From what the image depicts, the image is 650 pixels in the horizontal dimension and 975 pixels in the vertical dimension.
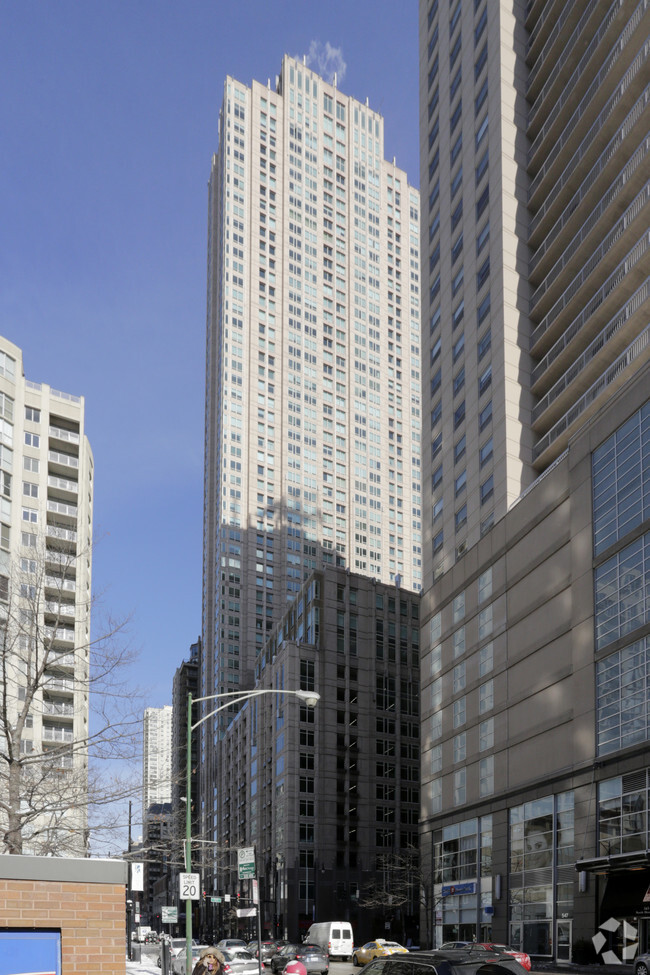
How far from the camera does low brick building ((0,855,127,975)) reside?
384 inches

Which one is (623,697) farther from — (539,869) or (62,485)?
(62,485)

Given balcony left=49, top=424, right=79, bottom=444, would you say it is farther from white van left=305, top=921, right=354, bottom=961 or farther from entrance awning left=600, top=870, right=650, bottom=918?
entrance awning left=600, top=870, right=650, bottom=918

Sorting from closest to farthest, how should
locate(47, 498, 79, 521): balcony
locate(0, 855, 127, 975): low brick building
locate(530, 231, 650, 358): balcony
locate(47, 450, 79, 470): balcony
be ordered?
locate(0, 855, 127, 975): low brick building, locate(530, 231, 650, 358): balcony, locate(47, 498, 79, 521): balcony, locate(47, 450, 79, 470): balcony

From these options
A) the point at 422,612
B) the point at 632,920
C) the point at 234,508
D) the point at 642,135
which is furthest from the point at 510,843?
the point at 234,508

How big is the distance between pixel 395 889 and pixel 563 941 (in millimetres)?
56045

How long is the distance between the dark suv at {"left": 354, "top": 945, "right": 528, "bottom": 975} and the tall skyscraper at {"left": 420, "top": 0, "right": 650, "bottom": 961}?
31251mm

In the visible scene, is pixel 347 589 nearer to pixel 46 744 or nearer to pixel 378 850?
pixel 378 850

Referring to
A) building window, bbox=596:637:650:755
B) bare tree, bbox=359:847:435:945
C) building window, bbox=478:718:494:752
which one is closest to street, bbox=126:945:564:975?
building window, bbox=596:637:650:755

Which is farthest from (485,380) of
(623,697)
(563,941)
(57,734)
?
(57,734)

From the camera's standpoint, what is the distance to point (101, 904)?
10.2 metres

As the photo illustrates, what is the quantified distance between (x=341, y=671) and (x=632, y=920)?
7201 cm

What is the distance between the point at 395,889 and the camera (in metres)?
101

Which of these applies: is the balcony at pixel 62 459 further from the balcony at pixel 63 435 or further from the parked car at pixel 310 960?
the parked car at pixel 310 960

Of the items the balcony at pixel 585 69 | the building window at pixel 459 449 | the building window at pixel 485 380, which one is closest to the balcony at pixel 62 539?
the building window at pixel 485 380
